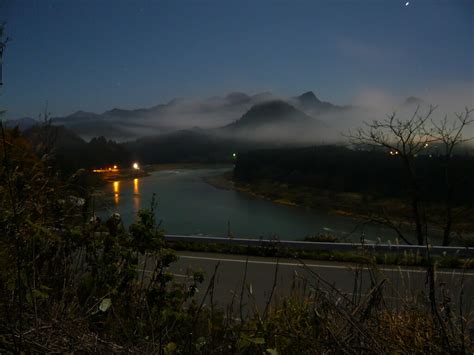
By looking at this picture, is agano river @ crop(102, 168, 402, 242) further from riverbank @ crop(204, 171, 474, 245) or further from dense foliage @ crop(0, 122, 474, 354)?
dense foliage @ crop(0, 122, 474, 354)

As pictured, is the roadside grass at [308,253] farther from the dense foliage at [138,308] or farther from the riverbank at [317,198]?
the riverbank at [317,198]

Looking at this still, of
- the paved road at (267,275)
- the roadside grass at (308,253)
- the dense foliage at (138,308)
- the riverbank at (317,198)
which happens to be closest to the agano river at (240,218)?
the riverbank at (317,198)

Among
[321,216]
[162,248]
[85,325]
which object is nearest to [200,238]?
[162,248]

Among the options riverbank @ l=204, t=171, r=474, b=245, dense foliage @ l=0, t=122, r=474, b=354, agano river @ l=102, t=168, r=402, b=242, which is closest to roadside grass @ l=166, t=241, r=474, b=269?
dense foliage @ l=0, t=122, r=474, b=354

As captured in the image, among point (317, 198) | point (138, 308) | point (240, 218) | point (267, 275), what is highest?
point (138, 308)

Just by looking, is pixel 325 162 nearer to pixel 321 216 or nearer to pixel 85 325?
pixel 321 216

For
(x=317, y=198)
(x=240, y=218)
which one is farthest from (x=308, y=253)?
(x=317, y=198)

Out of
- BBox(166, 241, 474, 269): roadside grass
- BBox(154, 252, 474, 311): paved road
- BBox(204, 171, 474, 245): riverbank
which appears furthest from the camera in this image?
BBox(204, 171, 474, 245): riverbank

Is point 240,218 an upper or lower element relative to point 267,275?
lower

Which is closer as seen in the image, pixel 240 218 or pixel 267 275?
pixel 267 275

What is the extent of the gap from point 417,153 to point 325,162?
262 ft

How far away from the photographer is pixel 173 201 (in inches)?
2354

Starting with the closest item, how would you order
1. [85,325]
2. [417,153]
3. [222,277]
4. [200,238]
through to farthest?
[85,325] < [222,277] < [200,238] < [417,153]

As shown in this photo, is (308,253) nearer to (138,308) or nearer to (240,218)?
(138,308)
